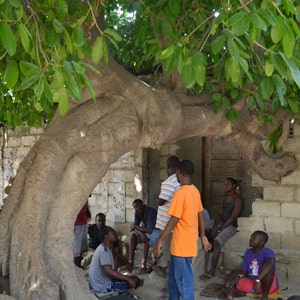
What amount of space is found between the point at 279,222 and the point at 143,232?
1.92 m

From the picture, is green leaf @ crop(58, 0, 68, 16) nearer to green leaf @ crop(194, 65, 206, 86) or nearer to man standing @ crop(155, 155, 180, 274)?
green leaf @ crop(194, 65, 206, 86)

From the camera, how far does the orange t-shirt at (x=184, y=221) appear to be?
15.3ft

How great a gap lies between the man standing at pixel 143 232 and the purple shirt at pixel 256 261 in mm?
1403

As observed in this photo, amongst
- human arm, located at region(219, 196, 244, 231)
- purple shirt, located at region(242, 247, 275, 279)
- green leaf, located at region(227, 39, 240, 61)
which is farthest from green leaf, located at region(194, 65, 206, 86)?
human arm, located at region(219, 196, 244, 231)

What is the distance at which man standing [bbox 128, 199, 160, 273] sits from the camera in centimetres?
649

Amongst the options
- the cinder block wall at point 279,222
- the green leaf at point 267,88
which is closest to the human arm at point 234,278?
the cinder block wall at point 279,222

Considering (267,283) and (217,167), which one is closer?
(267,283)

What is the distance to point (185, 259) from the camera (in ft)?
15.5

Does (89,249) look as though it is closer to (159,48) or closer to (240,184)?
(240,184)

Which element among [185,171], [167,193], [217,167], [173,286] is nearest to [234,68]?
[185,171]

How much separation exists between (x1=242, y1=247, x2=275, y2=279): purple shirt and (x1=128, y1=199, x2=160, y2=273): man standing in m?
1.40

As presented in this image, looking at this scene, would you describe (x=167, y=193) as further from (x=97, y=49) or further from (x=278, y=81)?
(x=97, y=49)

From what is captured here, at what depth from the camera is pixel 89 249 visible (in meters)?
7.99

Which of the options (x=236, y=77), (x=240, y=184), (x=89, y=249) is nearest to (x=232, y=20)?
(x=236, y=77)
